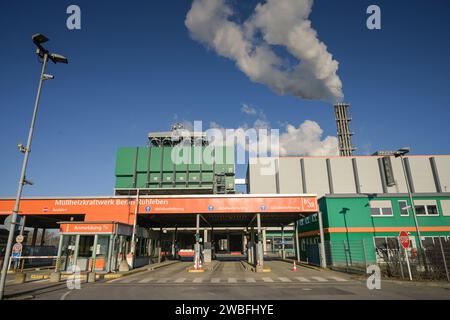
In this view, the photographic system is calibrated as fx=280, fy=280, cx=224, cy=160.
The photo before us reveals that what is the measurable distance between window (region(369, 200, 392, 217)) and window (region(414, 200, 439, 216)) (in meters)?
2.87

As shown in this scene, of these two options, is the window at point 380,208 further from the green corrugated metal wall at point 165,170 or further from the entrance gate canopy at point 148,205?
the green corrugated metal wall at point 165,170

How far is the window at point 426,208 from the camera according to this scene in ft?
90.9

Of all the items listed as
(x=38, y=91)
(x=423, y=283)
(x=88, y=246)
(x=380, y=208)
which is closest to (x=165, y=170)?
(x=88, y=246)

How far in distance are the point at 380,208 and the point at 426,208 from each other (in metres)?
4.56

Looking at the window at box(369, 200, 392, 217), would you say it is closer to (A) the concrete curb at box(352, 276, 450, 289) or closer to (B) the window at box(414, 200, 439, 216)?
(B) the window at box(414, 200, 439, 216)

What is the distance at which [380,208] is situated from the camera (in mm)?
27906

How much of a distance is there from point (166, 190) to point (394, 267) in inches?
1698

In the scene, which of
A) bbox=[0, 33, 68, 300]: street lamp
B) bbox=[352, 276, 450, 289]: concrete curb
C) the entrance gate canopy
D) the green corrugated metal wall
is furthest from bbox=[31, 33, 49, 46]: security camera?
the green corrugated metal wall

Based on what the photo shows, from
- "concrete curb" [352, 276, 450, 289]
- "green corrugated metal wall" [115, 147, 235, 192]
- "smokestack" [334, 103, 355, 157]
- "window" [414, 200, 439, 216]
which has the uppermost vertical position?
"smokestack" [334, 103, 355, 157]

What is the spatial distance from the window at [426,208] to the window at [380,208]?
2.87 meters

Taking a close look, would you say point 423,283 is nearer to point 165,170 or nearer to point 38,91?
point 38,91

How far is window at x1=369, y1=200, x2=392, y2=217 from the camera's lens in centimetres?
2771
